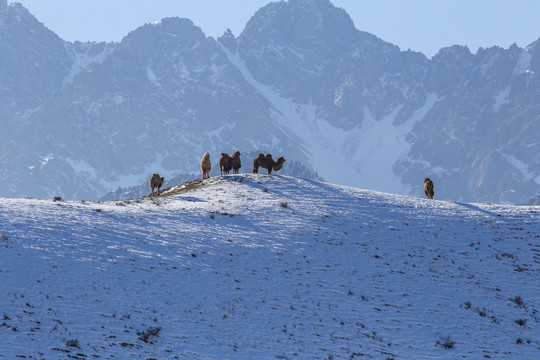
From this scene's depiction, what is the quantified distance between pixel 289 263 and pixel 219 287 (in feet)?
15.3

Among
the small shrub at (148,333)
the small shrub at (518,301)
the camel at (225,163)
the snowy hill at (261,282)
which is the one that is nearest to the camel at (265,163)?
the camel at (225,163)

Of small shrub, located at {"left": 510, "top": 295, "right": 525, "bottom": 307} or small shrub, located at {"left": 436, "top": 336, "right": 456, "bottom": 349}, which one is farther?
small shrub, located at {"left": 510, "top": 295, "right": 525, "bottom": 307}

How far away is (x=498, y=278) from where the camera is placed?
31.1 meters

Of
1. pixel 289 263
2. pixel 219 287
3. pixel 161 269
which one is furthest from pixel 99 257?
pixel 289 263

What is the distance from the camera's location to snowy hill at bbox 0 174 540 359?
2202cm

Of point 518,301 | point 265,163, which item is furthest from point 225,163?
point 518,301

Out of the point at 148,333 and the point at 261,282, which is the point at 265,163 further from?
the point at 148,333

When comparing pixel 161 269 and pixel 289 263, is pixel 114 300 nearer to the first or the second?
pixel 161 269

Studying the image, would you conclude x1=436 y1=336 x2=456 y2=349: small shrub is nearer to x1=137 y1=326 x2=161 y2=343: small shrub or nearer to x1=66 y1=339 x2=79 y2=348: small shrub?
x1=137 y1=326 x2=161 y2=343: small shrub

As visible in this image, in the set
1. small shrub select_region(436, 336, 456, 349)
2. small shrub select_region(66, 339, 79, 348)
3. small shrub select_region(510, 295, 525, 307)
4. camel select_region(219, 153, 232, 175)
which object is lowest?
small shrub select_region(66, 339, 79, 348)

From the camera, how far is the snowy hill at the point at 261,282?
2202 cm

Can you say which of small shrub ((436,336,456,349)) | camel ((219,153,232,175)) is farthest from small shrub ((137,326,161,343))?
camel ((219,153,232,175))

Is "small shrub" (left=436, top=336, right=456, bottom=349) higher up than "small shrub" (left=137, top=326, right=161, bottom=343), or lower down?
higher up

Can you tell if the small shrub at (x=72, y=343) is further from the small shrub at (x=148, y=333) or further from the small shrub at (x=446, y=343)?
the small shrub at (x=446, y=343)
